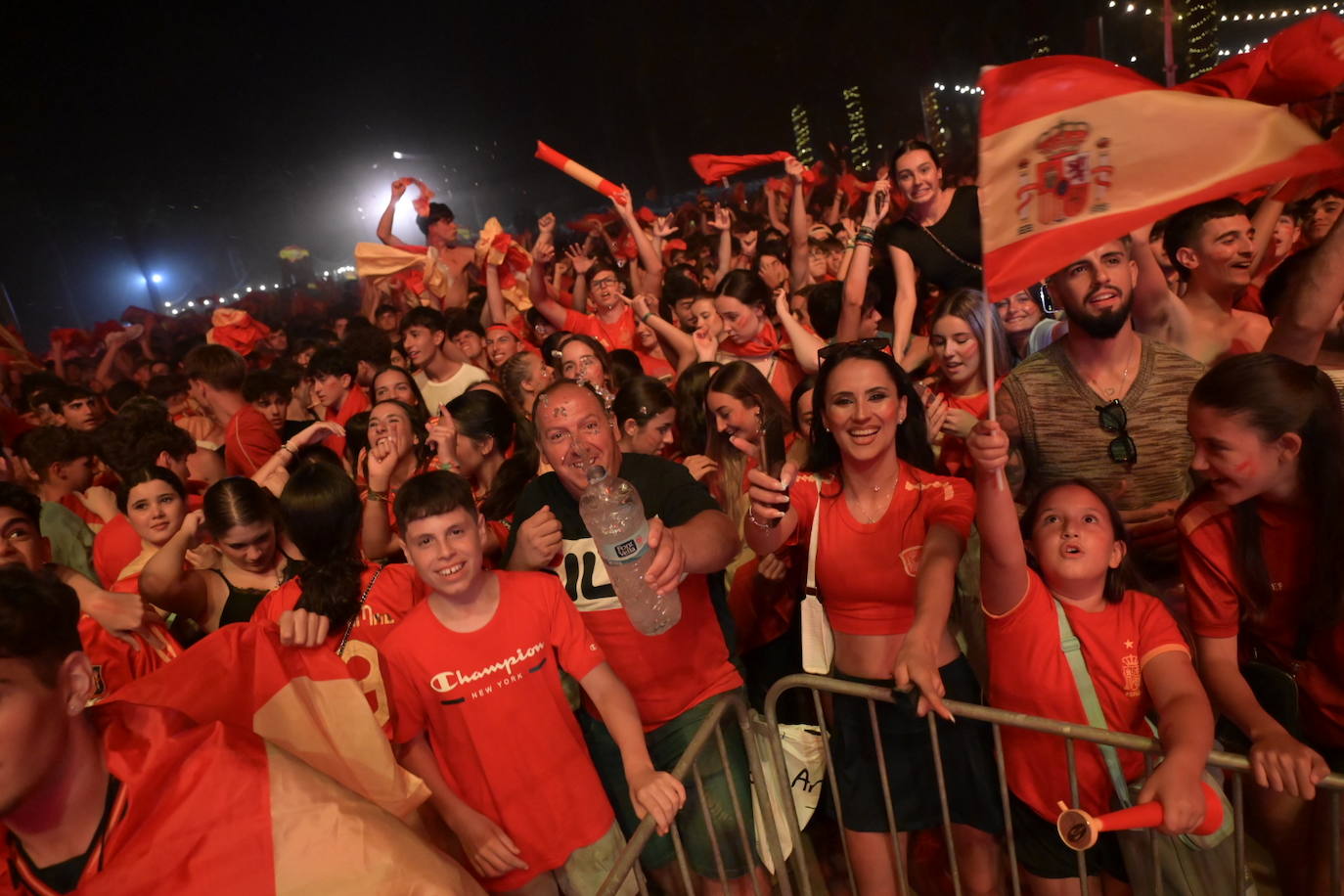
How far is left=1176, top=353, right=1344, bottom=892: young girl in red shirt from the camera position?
78.7 inches

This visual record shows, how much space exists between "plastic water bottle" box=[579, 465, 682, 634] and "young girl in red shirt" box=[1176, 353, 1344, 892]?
1534 mm

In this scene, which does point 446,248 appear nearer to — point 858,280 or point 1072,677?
point 858,280

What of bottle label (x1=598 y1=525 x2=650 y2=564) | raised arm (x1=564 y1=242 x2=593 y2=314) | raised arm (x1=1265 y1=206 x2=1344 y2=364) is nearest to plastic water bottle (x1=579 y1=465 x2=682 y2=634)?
bottle label (x1=598 y1=525 x2=650 y2=564)

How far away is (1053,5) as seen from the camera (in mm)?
17391

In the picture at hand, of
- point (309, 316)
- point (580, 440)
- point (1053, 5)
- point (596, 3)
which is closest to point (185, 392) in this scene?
point (580, 440)

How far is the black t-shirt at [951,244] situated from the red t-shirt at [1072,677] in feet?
9.01

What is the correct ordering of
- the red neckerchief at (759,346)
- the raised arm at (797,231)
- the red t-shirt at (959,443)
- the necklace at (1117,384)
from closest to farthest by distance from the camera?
the necklace at (1117,384) → the red t-shirt at (959,443) → the red neckerchief at (759,346) → the raised arm at (797,231)

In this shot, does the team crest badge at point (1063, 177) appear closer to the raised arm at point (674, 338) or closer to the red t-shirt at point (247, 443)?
the raised arm at point (674, 338)

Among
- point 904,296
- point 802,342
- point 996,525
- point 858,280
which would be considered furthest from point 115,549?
point 904,296

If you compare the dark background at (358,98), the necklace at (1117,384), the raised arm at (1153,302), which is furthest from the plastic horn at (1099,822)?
the dark background at (358,98)

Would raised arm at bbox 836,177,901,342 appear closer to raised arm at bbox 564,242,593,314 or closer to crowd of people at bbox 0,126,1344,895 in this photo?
crowd of people at bbox 0,126,1344,895

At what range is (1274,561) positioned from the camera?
2139 mm

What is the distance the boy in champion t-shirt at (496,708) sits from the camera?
233cm

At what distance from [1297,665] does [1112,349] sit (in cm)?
115
